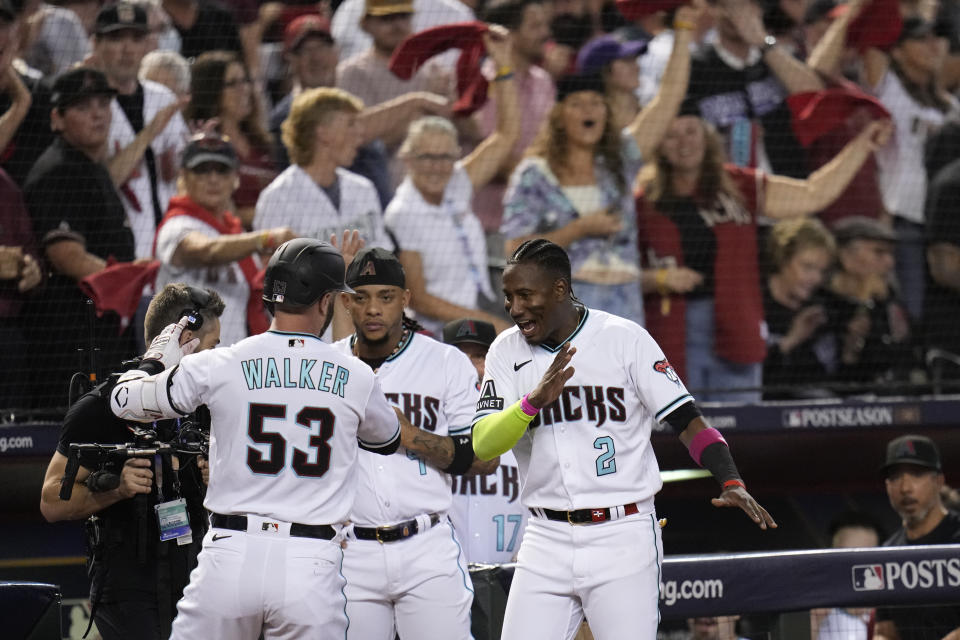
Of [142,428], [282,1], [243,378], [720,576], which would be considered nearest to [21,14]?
[282,1]

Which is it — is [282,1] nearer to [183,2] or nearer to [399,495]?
[183,2]

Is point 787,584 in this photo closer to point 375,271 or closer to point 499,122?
point 375,271

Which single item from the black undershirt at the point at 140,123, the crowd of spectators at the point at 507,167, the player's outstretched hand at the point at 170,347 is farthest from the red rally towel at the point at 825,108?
the player's outstretched hand at the point at 170,347

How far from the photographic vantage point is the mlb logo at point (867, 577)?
4438 millimetres

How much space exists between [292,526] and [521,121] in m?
4.02

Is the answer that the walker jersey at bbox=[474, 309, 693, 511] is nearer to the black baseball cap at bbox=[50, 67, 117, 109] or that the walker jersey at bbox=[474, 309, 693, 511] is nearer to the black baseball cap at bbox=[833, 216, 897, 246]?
the black baseball cap at bbox=[50, 67, 117, 109]

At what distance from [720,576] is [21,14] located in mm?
4616

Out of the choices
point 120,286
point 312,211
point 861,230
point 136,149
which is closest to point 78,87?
point 136,149

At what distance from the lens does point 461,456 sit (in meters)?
4.02

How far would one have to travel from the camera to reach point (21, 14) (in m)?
6.70

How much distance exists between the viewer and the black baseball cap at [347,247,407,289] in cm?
410

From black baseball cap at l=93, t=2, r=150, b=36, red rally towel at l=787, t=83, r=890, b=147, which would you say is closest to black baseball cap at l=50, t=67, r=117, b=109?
black baseball cap at l=93, t=2, r=150, b=36

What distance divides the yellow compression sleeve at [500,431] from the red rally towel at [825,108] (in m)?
4.17

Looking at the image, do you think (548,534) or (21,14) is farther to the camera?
(21,14)
